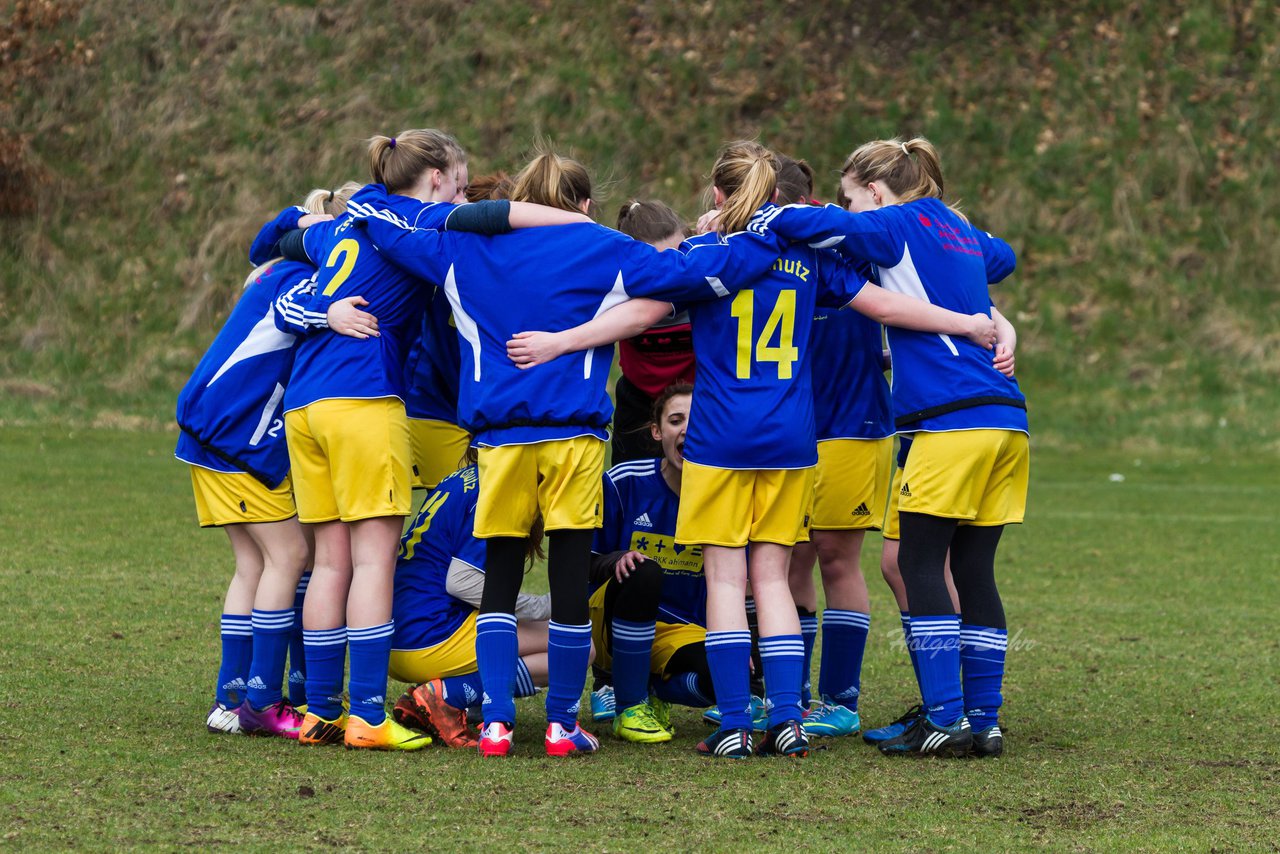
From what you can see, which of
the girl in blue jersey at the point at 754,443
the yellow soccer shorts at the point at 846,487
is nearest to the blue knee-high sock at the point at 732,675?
the girl in blue jersey at the point at 754,443

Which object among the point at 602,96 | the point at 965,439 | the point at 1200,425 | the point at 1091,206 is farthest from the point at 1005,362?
the point at 602,96

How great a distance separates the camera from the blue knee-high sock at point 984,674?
16.1 feet

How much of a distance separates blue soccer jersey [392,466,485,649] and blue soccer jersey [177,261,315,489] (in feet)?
1.71

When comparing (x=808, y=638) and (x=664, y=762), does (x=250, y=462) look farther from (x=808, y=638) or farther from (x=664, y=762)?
(x=808, y=638)

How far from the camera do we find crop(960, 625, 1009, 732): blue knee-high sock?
4.92 m

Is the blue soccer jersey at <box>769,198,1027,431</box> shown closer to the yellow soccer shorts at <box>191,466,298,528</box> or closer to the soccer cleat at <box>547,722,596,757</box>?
the soccer cleat at <box>547,722,596,757</box>

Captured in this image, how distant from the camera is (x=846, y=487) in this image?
539 cm

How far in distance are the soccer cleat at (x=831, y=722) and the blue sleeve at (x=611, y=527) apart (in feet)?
2.93

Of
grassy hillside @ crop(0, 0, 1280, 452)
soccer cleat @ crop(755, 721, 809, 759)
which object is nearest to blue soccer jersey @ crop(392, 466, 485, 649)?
soccer cleat @ crop(755, 721, 809, 759)

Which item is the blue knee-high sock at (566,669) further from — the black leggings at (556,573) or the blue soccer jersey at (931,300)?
the blue soccer jersey at (931,300)

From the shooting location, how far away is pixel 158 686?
556cm

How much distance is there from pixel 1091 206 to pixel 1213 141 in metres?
1.86

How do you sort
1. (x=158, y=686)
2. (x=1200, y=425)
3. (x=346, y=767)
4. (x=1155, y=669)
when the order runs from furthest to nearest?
1. (x=1200, y=425)
2. (x=1155, y=669)
3. (x=158, y=686)
4. (x=346, y=767)

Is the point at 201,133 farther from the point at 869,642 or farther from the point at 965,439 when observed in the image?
the point at 965,439
